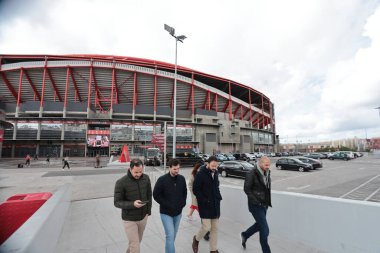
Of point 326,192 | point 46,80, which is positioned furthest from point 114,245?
point 46,80

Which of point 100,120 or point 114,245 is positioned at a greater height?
point 100,120

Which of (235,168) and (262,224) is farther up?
(262,224)

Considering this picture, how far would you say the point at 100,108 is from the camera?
155 feet

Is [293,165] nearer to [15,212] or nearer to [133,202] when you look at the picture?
[133,202]

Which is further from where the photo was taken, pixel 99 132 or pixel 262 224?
pixel 99 132

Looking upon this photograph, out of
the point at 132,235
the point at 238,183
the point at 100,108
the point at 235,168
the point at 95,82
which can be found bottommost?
the point at 238,183

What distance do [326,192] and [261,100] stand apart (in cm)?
6437

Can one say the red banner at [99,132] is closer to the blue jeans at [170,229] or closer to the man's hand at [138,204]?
the blue jeans at [170,229]

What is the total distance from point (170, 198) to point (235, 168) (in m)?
12.4

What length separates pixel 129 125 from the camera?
4297 centimetres

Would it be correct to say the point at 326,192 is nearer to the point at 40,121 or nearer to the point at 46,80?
the point at 40,121

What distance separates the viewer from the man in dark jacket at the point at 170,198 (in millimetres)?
2760

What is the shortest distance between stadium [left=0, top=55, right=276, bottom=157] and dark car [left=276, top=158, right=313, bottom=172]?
2702 centimetres

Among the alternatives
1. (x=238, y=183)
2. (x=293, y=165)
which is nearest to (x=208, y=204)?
(x=238, y=183)
